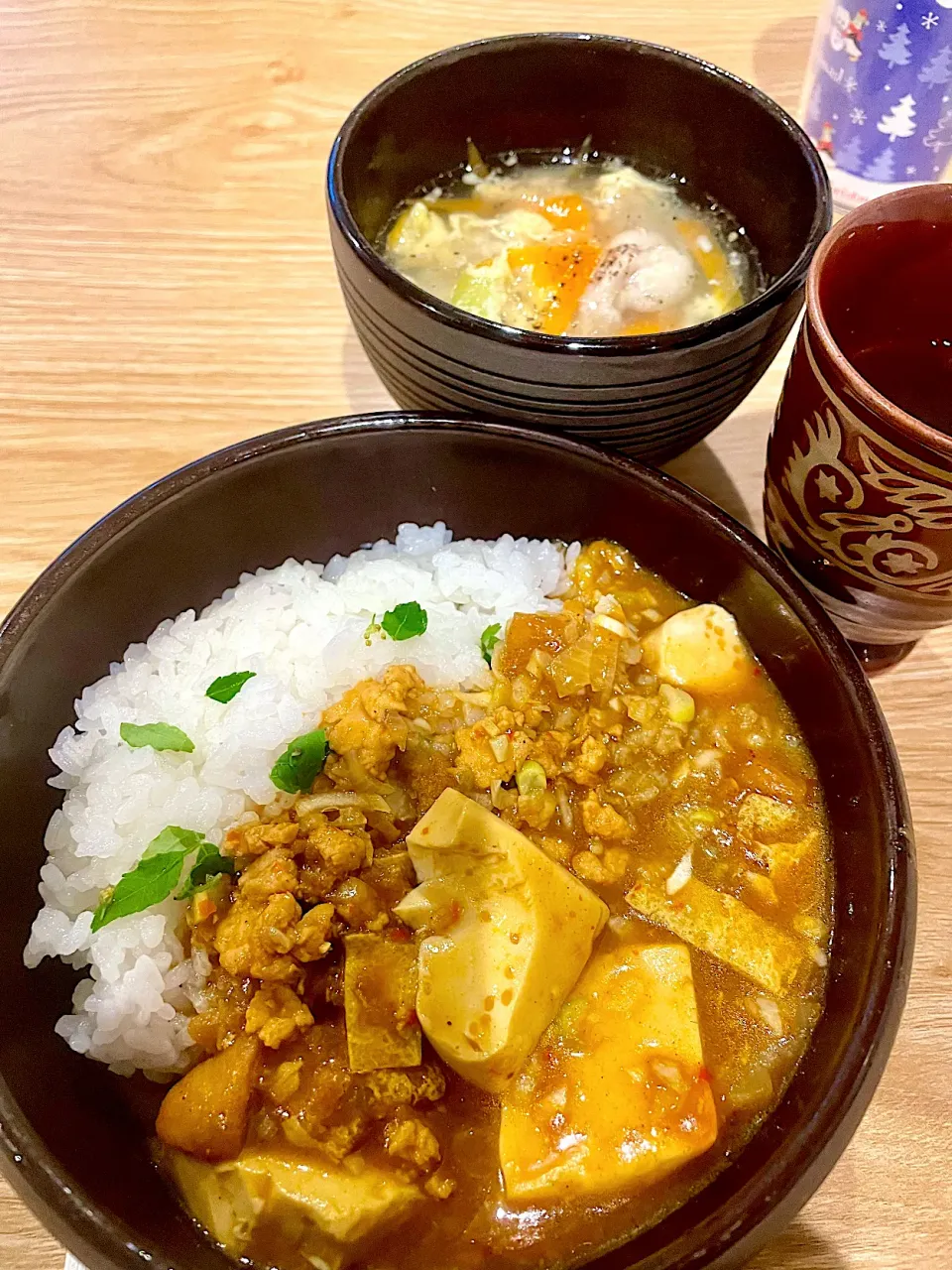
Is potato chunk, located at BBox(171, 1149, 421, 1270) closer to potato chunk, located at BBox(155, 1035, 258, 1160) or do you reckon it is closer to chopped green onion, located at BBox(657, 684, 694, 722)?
potato chunk, located at BBox(155, 1035, 258, 1160)

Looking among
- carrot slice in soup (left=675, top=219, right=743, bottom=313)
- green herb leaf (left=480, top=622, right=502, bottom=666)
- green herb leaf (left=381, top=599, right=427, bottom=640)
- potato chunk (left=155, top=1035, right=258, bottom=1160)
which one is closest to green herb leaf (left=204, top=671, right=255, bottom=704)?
green herb leaf (left=381, top=599, right=427, bottom=640)

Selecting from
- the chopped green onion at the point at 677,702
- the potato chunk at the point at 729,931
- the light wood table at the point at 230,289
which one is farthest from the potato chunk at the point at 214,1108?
the chopped green onion at the point at 677,702

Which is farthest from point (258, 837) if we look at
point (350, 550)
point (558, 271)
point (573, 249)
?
point (573, 249)

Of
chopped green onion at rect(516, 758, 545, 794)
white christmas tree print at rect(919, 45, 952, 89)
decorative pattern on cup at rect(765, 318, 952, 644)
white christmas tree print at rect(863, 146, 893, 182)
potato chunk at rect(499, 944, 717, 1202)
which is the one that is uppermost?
white christmas tree print at rect(919, 45, 952, 89)

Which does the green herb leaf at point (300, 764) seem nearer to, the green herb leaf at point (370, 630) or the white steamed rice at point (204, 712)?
the white steamed rice at point (204, 712)

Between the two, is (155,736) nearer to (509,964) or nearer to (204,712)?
(204,712)

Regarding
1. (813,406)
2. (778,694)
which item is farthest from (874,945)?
(813,406)
